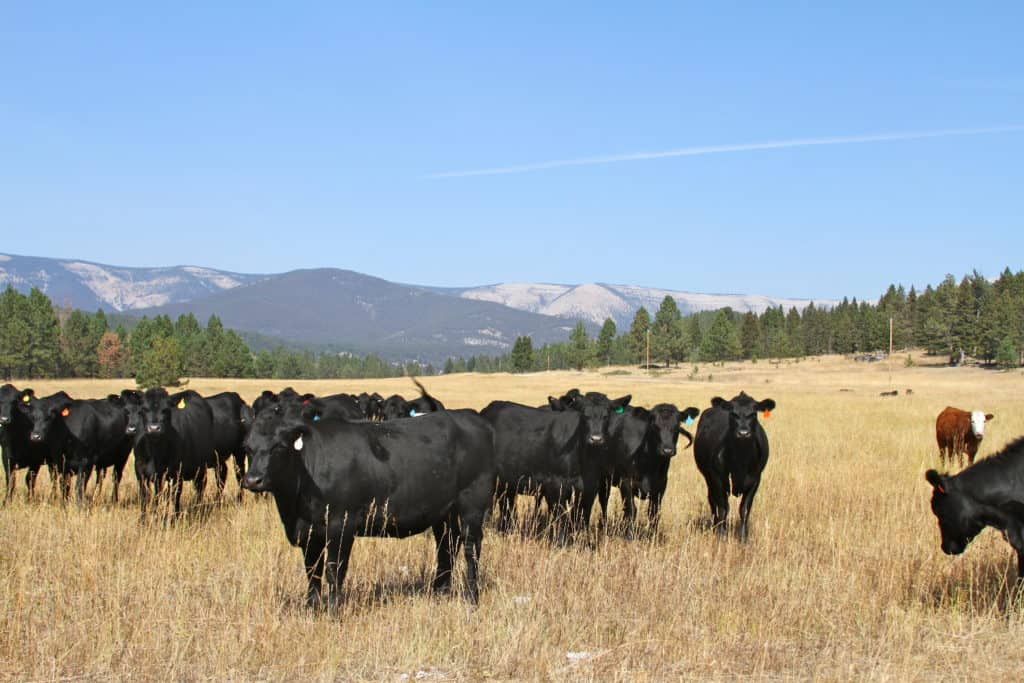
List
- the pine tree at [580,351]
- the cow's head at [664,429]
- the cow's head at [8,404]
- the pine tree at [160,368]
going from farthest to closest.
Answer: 1. the pine tree at [580,351]
2. the pine tree at [160,368]
3. the cow's head at [8,404]
4. the cow's head at [664,429]

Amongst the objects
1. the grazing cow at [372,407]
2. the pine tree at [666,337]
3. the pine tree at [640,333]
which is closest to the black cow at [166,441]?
the grazing cow at [372,407]

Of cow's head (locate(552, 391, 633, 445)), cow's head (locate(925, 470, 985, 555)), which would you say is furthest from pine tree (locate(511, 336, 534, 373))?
cow's head (locate(925, 470, 985, 555))

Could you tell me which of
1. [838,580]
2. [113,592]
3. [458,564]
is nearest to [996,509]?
[838,580]

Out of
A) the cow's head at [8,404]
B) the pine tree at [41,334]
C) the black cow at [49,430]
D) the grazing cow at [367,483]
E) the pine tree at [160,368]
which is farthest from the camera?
the pine tree at [41,334]

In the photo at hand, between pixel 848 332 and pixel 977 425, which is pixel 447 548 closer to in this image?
pixel 977 425

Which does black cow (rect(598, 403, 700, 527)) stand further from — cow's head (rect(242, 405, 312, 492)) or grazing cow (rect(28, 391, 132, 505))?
grazing cow (rect(28, 391, 132, 505))

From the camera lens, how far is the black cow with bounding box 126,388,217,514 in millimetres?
12547

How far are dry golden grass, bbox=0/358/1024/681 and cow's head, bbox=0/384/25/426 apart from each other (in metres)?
1.55

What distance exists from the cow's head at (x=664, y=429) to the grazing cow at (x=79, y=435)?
8.50 metres

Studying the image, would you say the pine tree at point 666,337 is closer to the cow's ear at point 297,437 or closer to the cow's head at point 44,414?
the cow's head at point 44,414

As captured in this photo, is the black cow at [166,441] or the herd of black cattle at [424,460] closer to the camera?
the herd of black cattle at [424,460]

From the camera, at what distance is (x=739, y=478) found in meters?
12.0

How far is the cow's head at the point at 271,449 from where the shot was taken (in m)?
7.42

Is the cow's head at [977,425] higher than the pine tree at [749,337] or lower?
lower
